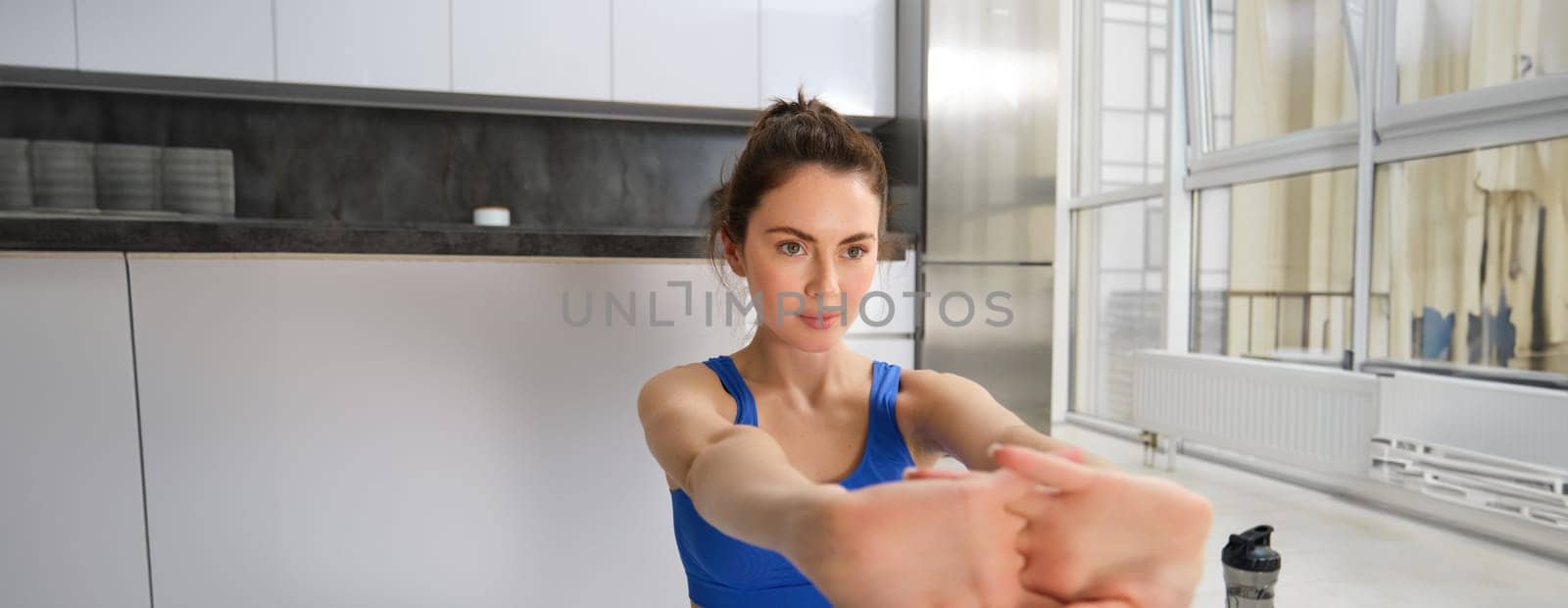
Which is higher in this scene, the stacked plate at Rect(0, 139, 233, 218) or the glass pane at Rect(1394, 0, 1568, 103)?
the glass pane at Rect(1394, 0, 1568, 103)

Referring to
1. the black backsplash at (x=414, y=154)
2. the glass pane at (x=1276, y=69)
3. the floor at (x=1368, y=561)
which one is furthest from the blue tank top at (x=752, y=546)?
the glass pane at (x=1276, y=69)

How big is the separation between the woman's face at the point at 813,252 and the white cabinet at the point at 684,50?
7.54 feet

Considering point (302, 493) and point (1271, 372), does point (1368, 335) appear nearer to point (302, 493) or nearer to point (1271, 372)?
point (1271, 372)

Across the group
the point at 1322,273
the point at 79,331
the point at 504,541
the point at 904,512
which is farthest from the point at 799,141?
the point at 1322,273

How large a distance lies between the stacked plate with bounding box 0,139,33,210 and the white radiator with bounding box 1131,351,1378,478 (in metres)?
4.55

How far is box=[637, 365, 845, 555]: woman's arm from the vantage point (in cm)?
52

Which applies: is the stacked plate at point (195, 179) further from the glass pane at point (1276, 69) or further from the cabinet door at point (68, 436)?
the glass pane at point (1276, 69)

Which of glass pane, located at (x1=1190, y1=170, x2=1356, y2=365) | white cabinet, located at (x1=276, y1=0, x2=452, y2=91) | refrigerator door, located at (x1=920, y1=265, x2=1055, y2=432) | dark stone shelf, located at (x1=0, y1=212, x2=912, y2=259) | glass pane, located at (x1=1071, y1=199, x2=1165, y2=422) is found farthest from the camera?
glass pane, located at (x1=1071, y1=199, x2=1165, y2=422)

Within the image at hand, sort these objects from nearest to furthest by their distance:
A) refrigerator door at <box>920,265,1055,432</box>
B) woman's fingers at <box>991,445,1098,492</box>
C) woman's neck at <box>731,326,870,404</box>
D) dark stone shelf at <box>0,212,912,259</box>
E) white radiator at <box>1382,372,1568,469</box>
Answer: woman's fingers at <box>991,445,1098,492</box>
woman's neck at <box>731,326,870,404</box>
dark stone shelf at <box>0,212,912,259</box>
refrigerator door at <box>920,265,1055,432</box>
white radiator at <box>1382,372,1568,469</box>

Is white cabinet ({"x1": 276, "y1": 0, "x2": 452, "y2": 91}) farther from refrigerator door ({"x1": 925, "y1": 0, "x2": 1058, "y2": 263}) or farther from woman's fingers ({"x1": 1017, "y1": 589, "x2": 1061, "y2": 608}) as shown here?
woman's fingers ({"x1": 1017, "y1": 589, "x2": 1061, "y2": 608})

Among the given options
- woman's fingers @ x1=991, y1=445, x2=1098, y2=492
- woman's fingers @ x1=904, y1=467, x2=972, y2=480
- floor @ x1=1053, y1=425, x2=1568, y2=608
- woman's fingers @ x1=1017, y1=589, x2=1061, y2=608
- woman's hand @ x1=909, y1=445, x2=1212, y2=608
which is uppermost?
woman's fingers @ x1=991, y1=445, x2=1098, y2=492

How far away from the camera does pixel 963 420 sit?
0.82 meters

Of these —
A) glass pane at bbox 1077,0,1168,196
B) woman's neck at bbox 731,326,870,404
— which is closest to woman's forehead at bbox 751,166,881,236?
woman's neck at bbox 731,326,870,404

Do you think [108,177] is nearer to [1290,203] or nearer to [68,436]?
[68,436]
